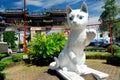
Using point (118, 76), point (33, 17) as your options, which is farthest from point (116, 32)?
point (118, 76)

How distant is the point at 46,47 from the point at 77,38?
3748mm

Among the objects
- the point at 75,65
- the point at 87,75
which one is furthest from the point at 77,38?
the point at 87,75

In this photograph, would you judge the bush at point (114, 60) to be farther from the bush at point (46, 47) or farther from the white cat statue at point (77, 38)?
the white cat statue at point (77, 38)

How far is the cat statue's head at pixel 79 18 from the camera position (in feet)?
22.6

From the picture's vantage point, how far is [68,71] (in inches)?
289

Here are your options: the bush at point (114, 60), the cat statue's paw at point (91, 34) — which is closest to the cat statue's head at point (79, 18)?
the cat statue's paw at point (91, 34)

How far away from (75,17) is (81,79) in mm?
2023

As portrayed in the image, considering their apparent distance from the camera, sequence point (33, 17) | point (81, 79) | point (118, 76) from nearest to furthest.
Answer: point (81, 79), point (118, 76), point (33, 17)

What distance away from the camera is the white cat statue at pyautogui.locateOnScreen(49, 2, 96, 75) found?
6.95m

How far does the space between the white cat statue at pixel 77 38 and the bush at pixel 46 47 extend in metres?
3.29

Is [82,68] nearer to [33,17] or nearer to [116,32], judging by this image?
[116,32]

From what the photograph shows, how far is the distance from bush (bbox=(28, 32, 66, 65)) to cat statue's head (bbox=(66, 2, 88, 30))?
379 centimetres

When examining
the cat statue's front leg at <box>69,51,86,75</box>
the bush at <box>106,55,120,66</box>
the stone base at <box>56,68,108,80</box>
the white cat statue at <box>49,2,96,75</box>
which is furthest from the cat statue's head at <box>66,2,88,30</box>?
the bush at <box>106,55,120,66</box>

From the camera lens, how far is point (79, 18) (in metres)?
6.94
